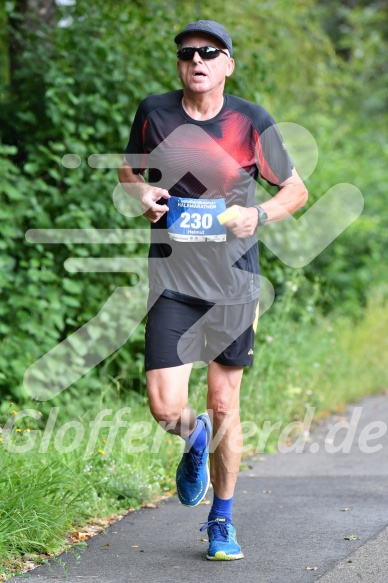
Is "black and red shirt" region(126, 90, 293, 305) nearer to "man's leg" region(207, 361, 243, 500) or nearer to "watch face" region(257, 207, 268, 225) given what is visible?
"watch face" region(257, 207, 268, 225)

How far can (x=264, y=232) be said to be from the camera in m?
9.42

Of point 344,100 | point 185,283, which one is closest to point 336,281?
point 185,283

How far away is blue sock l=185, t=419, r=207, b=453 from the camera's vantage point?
4.84 metres

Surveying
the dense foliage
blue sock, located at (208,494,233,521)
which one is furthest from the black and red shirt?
the dense foliage

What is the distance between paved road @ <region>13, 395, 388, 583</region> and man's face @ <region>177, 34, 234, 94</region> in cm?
213

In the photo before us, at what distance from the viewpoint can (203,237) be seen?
15.8ft

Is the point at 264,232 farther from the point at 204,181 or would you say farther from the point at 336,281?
the point at 204,181

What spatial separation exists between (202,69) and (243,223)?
0.73 m

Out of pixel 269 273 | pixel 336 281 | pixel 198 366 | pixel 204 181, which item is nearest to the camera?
pixel 204 181

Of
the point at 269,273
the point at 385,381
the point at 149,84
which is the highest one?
the point at 149,84

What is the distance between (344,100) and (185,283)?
60.1 feet

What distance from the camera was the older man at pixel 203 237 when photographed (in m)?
4.79

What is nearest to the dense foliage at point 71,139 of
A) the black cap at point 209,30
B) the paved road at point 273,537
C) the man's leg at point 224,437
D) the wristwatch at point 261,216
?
the paved road at point 273,537

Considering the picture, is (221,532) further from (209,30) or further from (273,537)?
(209,30)
